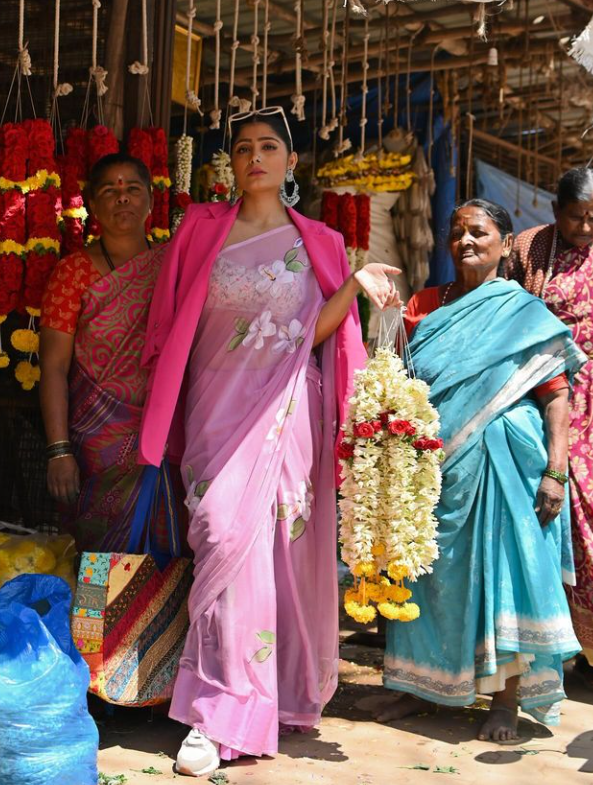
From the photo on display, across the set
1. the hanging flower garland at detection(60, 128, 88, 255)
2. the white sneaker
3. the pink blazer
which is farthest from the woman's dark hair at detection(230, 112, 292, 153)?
the white sneaker

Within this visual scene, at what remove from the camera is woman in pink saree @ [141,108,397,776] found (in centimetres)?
349

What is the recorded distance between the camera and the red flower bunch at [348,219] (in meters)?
7.24

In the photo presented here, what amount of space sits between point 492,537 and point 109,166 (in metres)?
2.03

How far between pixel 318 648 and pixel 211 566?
0.56m

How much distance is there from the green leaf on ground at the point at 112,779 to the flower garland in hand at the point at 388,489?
86 cm

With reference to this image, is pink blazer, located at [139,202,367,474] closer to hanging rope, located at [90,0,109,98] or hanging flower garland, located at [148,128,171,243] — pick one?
hanging flower garland, located at [148,128,171,243]

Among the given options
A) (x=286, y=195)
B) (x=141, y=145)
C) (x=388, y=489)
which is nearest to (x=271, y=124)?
(x=286, y=195)

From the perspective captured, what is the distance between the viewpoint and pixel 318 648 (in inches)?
149

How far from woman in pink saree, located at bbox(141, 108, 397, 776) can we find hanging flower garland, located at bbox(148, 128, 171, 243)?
88 centimetres

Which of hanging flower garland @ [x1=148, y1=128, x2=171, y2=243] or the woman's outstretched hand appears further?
hanging flower garland @ [x1=148, y1=128, x2=171, y2=243]

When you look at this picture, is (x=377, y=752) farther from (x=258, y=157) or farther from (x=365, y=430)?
(x=258, y=157)

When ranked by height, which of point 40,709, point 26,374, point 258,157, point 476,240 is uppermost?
point 258,157

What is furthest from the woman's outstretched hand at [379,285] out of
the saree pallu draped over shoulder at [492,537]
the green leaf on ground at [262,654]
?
the green leaf on ground at [262,654]

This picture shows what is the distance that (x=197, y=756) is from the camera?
10.8 ft
